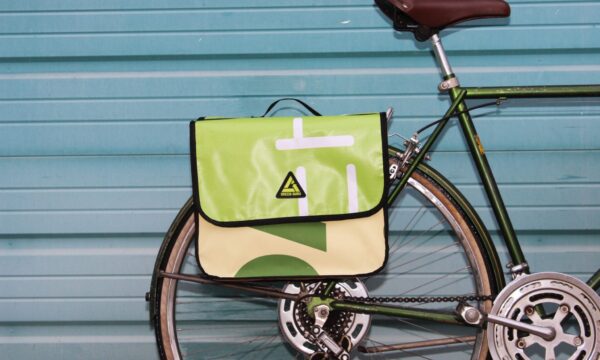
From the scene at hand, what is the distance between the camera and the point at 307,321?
2.60 meters

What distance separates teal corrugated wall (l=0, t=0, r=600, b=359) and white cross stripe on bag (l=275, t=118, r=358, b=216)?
1.84ft

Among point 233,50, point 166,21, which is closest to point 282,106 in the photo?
point 233,50

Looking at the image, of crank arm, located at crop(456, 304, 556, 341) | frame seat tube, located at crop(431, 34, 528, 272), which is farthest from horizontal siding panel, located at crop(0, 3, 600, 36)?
crank arm, located at crop(456, 304, 556, 341)

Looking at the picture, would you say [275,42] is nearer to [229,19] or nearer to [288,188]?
[229,19]

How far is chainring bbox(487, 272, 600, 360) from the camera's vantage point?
2.52 m

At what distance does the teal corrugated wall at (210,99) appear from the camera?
9.82 ft

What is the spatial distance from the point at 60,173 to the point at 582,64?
2.09 m

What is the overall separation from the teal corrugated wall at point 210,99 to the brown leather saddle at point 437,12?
0.45m

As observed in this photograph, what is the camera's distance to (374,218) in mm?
2506

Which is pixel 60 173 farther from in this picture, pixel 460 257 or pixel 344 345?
pixel 460 257

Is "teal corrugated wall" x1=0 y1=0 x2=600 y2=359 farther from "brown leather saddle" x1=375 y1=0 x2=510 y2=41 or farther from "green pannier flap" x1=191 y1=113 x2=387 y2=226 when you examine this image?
"green pannier flap" x1=191 y1=113 x2=387 y2=226

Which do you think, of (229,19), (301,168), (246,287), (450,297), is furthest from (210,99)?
(450,297)

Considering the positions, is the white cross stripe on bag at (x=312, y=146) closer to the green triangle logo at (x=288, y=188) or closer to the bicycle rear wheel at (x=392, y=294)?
the green triangle logo at (x=288, y=188)

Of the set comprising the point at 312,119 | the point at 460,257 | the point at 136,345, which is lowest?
the point at 136,345
